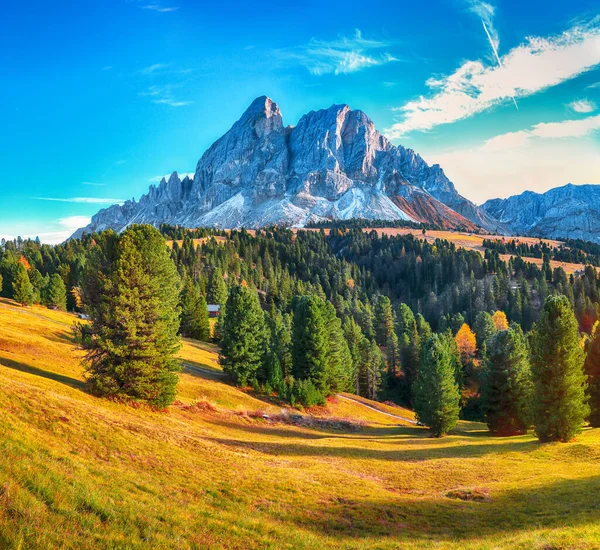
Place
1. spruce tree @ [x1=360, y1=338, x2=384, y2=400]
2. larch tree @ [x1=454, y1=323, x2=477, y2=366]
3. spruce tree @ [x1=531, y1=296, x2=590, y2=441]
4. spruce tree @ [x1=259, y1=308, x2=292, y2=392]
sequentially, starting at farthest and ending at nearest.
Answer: larch tree @ [x1=454, y1=323, x2=477, y2=366] → spruce tree @ [x1=360, y1=338, x2=384, y2=400] → spruce tree @ [x1=259, y1=308, x2=292, y2=392] → spruce tree @ [x1=531, y1=296, x2=590, y2=441]

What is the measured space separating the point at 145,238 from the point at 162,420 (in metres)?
14.3

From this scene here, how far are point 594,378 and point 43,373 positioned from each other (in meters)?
56.2

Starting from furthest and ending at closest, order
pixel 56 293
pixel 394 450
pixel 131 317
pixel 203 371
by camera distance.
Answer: pixel 56 293
pixel 203 371
pixel 394 450
pixel 131 317

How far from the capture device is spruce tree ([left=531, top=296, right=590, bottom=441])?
33250mm

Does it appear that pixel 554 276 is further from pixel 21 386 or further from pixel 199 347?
pixel 21 386

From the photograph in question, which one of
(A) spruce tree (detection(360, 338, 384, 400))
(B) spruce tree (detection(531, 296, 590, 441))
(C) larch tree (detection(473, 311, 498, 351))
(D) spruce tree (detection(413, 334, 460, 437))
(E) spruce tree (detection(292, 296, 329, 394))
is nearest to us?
(B) spruce tree (detection(531, 296, 590, 441))

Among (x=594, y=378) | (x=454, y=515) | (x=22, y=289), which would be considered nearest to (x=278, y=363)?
(x=454, y=515)

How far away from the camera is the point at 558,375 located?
112ft

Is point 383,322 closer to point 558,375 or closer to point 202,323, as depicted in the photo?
point 202,323

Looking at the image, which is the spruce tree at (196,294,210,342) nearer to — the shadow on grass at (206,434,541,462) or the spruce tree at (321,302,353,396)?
the spruce tree at (321,302,353,396)

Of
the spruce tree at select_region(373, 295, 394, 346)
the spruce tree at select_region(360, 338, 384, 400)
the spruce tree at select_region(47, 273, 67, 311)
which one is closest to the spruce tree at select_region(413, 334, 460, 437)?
the spruce tree at select_region(360, 338, 384, 400)

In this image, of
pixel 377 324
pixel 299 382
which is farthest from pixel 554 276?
pixel 299 382

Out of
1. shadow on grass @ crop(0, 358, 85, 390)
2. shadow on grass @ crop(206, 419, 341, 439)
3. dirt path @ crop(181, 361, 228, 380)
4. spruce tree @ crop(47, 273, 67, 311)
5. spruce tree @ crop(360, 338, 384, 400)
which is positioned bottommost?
spruce tree @ crop(360, 338, 384, 400)

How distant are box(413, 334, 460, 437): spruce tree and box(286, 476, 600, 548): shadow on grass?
2484 cm
